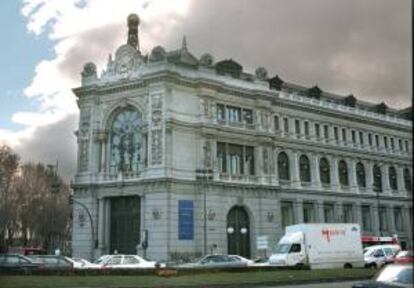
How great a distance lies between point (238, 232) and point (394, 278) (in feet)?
154

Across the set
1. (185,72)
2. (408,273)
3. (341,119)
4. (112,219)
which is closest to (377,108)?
(341,119)

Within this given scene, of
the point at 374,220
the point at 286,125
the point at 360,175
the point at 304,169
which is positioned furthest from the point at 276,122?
the point at 374,220

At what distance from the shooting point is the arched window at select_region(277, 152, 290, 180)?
218ft

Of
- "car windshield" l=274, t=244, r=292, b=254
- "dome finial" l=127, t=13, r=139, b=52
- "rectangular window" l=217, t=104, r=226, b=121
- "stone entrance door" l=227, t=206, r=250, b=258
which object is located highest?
"dome finial" l=127, t=13, r=139, b=52

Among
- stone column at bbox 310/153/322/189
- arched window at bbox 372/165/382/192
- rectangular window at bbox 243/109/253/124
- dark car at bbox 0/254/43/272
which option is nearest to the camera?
dark car at bbox 0/254/43/272

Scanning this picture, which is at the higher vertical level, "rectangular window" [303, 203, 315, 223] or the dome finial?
the dome finial

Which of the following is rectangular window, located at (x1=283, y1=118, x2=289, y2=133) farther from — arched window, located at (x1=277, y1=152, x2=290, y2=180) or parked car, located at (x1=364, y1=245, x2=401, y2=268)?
parked car, located at (x1=364, y1=245, x2=401, y2=268)

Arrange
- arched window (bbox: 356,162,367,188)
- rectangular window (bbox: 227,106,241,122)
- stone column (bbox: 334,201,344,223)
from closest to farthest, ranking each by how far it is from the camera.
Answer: rectangular window (bbox: 227,106,241,122) < stone column (bbox: 334,201,344,223) < arched window (bbox: 356,162,367,188)

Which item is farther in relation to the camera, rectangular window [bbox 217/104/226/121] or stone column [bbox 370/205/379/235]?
stone column [bbox 370/205/379/235]

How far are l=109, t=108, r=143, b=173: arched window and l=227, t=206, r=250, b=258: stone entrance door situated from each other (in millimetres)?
11224

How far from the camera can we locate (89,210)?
2365 inches

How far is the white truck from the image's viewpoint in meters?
44.1

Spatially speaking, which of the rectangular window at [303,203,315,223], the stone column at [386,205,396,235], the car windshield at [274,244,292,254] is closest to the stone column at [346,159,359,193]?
the stone column at [386,205,396,235]

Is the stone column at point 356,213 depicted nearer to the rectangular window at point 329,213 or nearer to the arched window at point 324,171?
the rectangular window at point 329,213
